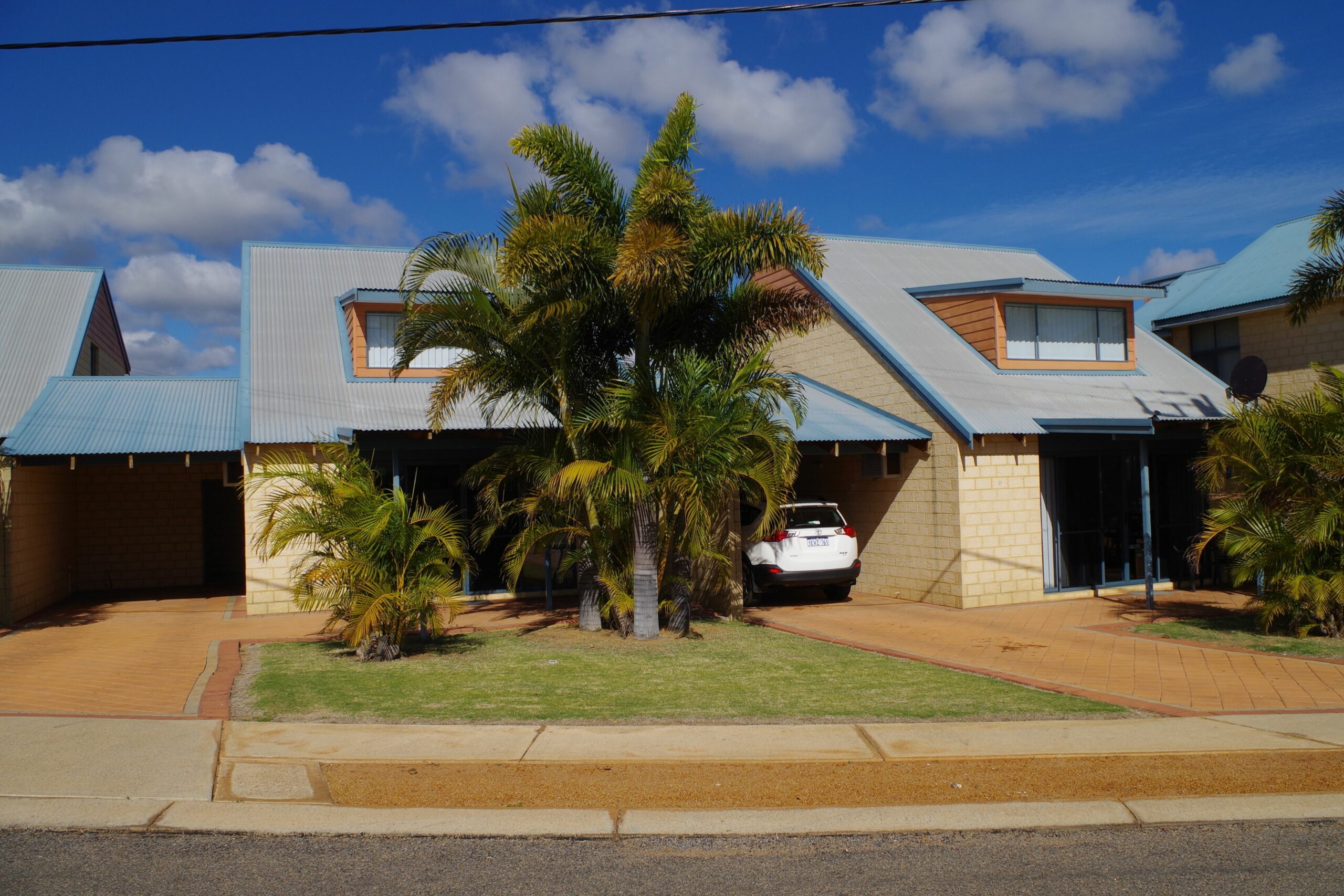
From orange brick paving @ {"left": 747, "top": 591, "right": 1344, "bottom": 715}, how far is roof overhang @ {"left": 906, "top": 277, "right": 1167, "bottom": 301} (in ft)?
17.3

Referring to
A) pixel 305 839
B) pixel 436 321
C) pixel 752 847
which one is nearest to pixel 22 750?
pixel 305 839

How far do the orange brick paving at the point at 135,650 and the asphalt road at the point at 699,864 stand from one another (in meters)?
3.12

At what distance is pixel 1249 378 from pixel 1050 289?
361 centimetres

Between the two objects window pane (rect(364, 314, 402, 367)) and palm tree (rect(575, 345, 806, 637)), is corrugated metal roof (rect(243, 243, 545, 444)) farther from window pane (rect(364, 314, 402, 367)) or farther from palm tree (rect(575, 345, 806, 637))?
palm tree (rect(575, 345, 806, 637))

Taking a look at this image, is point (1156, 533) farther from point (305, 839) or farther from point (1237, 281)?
point (305, 839)

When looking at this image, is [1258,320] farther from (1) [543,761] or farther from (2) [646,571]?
(1) [543,761]

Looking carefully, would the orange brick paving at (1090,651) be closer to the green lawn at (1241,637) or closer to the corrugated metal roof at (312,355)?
the green lawn at (1241,637)

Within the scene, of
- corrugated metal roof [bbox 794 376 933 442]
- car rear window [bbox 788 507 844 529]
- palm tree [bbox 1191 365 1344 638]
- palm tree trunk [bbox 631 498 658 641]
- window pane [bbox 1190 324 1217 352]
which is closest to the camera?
palm tree [bbox 1191 365 1344 638]

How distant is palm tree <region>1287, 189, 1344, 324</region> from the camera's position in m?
15.0

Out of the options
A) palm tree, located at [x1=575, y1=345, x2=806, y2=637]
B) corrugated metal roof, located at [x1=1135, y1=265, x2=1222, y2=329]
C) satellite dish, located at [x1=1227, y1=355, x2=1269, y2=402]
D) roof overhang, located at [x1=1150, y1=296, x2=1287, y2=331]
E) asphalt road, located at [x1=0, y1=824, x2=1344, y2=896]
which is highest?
corrugated metal roof, located at [x1=1135, y1=265, x2=1222, y2=329]

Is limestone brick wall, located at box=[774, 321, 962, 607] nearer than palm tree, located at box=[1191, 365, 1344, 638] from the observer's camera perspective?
No

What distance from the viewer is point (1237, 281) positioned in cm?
2130

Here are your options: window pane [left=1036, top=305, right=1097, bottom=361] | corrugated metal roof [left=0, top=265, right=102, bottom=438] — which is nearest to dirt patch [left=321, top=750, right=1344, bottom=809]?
window pane [left=1036, top=305, right=1097, bottom=361]

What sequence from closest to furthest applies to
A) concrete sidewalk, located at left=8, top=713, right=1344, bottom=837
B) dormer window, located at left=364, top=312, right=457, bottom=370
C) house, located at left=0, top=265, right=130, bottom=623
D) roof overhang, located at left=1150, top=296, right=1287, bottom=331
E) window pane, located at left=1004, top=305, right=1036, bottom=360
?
1. concrete sidewalk, located at left=8, top=713, right=1344, bottom=837
2. house, located at left=0, top=265, right=130, bottom=623
3. dormer window, located at left=364, top=312, right=457, bottom=370
4. window pane, located at left=1004, top=305, right=1036, bottom=360
5. roof overhang, located at left=1150, top=296, right=1287, bottom=331
